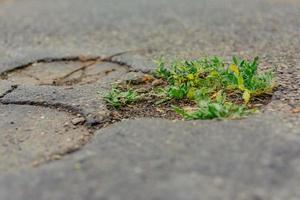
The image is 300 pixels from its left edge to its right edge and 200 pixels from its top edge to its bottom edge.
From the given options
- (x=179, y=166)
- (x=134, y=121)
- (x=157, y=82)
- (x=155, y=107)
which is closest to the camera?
(x=179, y=166)

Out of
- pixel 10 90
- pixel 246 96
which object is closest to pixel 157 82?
pixel 246 96

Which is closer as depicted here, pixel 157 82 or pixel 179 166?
pixel 179 166

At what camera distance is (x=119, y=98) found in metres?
2.73

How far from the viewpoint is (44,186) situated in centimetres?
190

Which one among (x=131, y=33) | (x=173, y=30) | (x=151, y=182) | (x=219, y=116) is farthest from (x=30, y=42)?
(x=151, y=182)

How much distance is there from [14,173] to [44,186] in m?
0.20

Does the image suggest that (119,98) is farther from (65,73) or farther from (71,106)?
(65,73)

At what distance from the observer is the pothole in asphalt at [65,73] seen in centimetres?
325

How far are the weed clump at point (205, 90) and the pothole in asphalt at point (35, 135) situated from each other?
10.9 inches

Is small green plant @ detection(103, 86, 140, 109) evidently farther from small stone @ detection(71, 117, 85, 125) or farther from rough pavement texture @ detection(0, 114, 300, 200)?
rough pavement texture @ detection(0, 114, 300, 200)

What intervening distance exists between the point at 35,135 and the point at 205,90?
31.8 inches

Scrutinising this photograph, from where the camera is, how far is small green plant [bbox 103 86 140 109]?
2.69 meters

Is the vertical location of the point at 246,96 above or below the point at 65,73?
above

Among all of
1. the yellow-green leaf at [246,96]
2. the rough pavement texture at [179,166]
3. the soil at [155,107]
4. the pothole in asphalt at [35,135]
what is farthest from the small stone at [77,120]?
the yellow-green leaf at [246,96]
